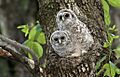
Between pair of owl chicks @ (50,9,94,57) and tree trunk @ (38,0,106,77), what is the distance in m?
0.01

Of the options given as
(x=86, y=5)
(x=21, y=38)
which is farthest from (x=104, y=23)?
(x=21, y=38)

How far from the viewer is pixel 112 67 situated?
63cm

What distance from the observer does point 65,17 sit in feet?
2.15

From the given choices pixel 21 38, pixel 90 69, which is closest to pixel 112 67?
pixel 90 69

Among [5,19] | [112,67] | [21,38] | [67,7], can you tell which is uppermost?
[5,19]

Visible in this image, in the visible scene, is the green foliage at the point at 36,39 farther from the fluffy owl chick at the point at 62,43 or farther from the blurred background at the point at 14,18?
the blurred background at the point at 14,18

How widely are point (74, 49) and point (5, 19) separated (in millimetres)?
2272

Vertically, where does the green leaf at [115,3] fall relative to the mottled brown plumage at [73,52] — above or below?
above

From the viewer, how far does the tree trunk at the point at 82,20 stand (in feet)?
2.15

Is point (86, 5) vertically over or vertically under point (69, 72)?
A: over

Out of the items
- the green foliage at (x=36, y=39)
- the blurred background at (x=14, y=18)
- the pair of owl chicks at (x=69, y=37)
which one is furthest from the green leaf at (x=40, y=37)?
the blurred background at (x=14, y=18)

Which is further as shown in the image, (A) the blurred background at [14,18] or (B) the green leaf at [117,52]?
(A) the blurred background at [14,18]

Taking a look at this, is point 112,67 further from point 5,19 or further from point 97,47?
point 5,19

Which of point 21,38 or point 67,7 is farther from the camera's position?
point 21,38
